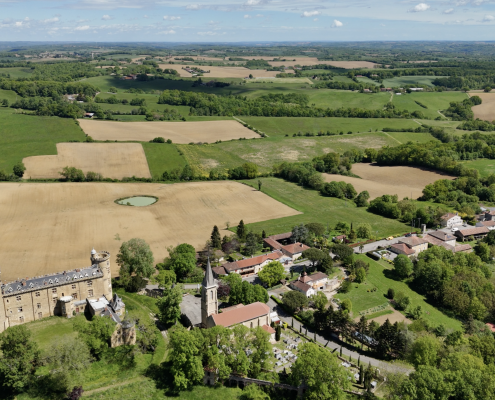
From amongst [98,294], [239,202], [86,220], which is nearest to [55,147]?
[86,220]

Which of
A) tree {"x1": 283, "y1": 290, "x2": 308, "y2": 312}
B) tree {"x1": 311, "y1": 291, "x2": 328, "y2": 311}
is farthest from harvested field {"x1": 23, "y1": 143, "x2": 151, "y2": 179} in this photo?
tree {"x1": 311, "y1": 291, "x2": 328, "y2": 311}

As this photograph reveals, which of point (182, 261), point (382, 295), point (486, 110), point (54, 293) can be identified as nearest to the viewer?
point (54, 293)

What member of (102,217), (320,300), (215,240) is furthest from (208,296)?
(102,217)

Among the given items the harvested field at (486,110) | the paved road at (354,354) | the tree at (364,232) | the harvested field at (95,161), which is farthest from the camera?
the harvested field at (486,110)

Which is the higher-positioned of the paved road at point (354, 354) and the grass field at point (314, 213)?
the grass field at point (314, 213)

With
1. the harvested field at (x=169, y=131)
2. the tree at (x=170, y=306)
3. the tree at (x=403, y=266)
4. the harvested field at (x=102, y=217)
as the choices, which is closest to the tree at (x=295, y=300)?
the tree at (x=170, y=306)

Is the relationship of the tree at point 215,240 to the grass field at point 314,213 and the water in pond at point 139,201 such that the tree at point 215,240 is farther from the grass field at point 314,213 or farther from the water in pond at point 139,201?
the water in pond at point 139,201

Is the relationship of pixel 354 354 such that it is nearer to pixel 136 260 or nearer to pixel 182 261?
pixel 182 261
